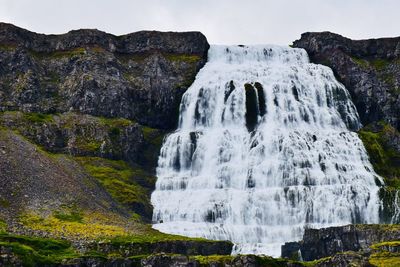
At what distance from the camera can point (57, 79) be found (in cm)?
13138

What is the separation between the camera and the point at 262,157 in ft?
357

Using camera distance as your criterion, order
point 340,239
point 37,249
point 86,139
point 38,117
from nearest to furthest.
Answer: point 37,249, point 340,239, point 86,139, point 38,117

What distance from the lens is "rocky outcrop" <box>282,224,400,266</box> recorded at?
83.1 meters

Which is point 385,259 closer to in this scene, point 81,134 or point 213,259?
point 213,259

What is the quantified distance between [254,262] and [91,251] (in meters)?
18.5

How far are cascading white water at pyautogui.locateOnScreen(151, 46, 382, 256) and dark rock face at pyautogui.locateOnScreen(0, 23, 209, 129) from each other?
528 cm

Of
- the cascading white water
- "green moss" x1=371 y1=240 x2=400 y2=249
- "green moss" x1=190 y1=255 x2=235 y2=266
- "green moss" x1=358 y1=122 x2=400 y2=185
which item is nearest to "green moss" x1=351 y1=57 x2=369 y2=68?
the cascading white water

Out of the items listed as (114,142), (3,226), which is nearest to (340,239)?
(3,226)

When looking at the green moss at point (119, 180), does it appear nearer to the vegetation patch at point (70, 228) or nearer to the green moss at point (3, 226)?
the vegetation patch at point (70, 228)

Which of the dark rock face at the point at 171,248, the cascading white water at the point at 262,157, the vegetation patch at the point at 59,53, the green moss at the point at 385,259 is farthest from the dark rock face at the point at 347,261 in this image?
the vegetation patch at the point at 59,53

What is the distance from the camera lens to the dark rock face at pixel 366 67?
130 meters

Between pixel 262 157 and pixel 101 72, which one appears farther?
pixel 101 72

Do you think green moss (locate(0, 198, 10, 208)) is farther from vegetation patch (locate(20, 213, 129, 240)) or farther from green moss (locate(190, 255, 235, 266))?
green moss (locate(190, 255, 235, 266))

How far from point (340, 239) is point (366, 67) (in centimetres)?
6252
